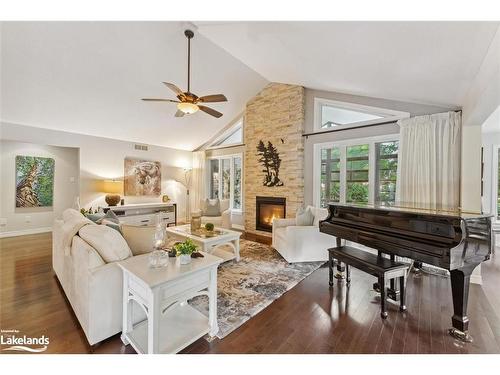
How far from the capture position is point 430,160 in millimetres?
3342

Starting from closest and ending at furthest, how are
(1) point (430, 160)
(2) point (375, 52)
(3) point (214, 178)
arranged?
(2) point (375, 52) < (1) point (430, 160) < (3) point (214, 178)

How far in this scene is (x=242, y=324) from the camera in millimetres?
1955

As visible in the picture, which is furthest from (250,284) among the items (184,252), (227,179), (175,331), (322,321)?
(227,179)

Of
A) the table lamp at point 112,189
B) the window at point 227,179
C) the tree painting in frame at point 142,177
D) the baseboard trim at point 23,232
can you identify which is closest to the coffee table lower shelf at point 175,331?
the table lamp at point 112,189

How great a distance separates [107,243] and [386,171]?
437cm

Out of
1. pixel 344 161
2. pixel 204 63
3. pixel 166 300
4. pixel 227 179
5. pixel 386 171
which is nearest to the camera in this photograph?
pixel 166 300

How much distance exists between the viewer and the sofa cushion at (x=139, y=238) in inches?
81.1

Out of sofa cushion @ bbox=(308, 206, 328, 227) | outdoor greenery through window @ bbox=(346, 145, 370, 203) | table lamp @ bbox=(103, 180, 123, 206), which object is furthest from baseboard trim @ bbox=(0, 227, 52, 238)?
outdoor greenery through window @ bbox=(346, 145, 370, 203)

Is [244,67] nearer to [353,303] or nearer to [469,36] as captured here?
[469,36]

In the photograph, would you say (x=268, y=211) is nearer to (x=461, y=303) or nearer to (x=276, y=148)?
(x=276, y=148)

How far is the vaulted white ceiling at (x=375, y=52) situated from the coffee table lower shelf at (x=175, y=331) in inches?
114

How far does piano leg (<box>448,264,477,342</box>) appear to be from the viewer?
1.82m

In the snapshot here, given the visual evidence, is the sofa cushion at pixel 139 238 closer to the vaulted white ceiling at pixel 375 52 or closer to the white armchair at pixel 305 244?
the white armchair at pixel 305 244

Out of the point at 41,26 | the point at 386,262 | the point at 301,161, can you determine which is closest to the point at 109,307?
the point at 386,262
